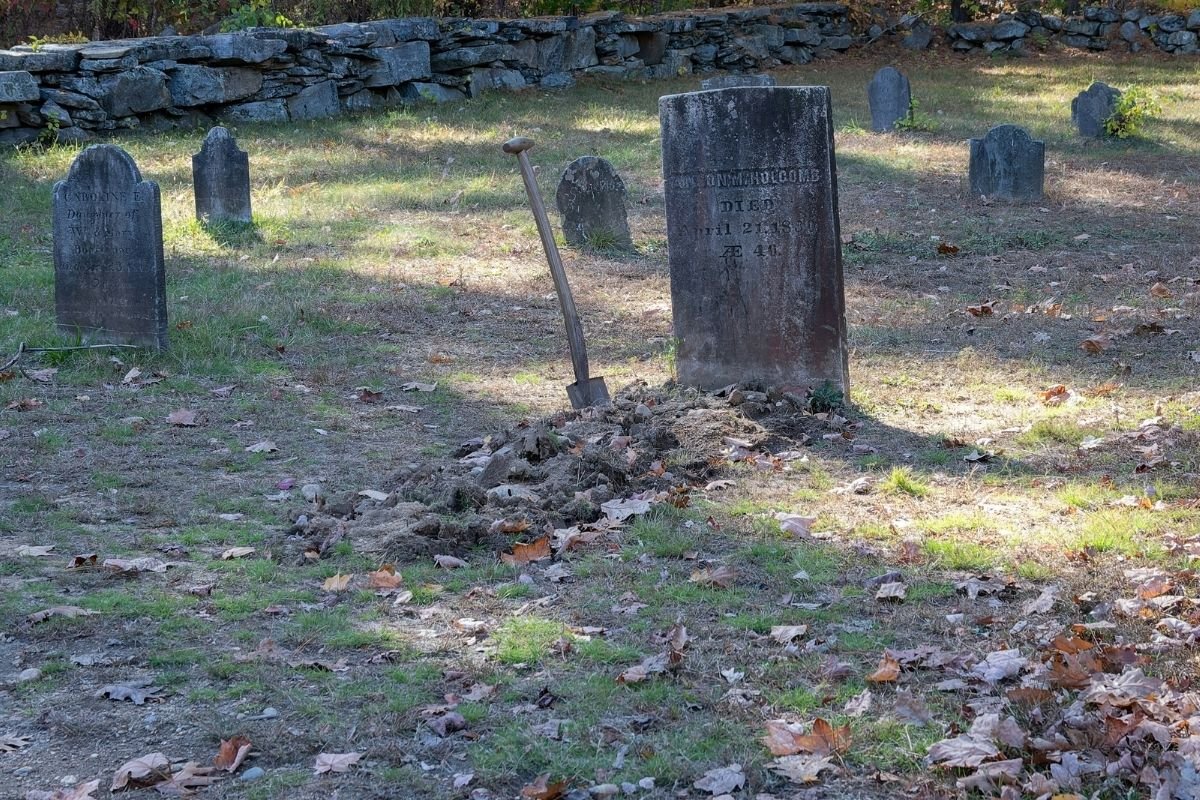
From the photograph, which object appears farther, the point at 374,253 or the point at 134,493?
the point at 374,253

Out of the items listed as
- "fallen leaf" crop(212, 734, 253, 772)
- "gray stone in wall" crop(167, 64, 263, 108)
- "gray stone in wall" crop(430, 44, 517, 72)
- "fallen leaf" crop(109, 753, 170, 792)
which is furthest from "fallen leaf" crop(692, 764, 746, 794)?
"gray stone in wall" crop(430, 44, 517, 72)

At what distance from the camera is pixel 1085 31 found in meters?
25.8

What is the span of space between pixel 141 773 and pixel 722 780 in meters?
1.46

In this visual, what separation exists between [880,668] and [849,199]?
33.8ft

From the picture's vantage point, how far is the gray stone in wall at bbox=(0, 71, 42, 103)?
49.7ft

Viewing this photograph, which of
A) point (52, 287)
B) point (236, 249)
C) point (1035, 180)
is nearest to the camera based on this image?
point (52, 287)

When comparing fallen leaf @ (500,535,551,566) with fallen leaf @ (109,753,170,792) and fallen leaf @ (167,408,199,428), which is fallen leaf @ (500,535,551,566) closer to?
fallen leaf @ (109,753,170,792)

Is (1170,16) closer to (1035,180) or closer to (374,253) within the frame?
(1035,180)

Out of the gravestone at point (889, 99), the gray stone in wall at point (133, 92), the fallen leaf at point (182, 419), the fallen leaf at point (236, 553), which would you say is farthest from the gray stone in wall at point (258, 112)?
the fallen leaf at point (236, 553)

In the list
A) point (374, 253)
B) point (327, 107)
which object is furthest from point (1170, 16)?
point (374, 253)

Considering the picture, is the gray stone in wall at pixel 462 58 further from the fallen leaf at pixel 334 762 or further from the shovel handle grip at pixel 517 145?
the fallen leaf at pixel 334 762

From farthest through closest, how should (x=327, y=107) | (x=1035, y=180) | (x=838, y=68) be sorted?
1. (x=838, y=68)
2. (x=327, y=107)
3. (x=1035, y=180)

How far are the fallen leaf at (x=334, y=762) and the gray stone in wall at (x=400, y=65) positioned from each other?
17138 mm

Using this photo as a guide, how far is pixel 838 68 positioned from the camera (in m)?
24.3
